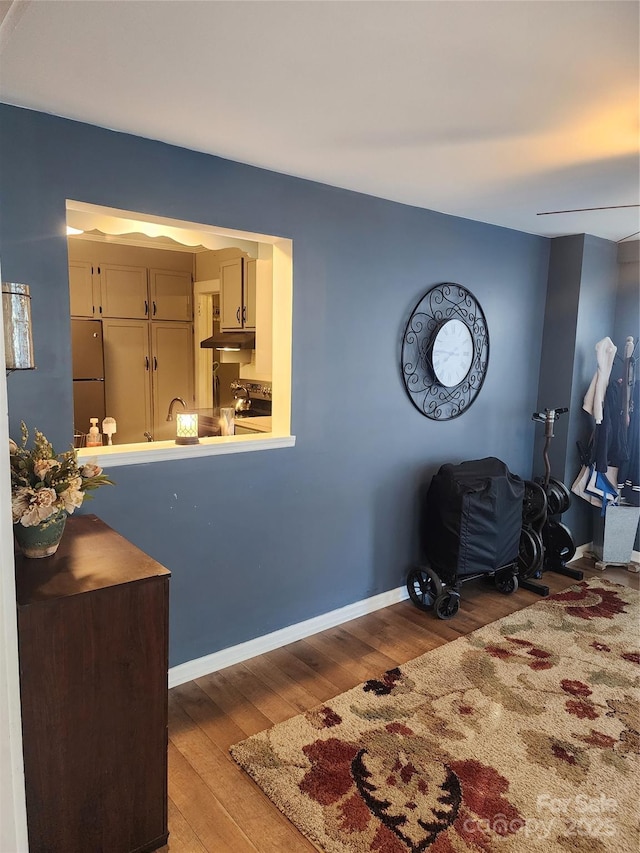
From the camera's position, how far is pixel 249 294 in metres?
4.15

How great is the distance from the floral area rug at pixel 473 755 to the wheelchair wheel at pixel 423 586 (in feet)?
1.34

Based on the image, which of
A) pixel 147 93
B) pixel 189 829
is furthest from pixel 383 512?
pixel 147 93

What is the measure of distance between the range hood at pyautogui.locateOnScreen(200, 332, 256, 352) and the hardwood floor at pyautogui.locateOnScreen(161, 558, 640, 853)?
6.56 feet

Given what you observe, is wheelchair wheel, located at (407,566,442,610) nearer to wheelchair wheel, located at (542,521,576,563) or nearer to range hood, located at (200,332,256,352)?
wheelchair wheel, located at (542,521,576,563)

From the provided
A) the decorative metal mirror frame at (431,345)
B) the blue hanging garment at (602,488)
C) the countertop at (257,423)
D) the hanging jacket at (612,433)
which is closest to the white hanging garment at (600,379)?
the hanging jacket at (612,433)

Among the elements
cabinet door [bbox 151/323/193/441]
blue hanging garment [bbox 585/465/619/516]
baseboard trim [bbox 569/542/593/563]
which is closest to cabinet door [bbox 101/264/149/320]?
cabinet door [bbox 151/323/193/441]

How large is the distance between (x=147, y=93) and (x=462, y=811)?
2.63m

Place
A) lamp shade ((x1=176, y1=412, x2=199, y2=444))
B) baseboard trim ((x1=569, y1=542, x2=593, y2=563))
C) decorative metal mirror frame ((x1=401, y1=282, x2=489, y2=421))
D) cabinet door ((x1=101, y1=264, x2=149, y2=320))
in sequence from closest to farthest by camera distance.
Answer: lamp shade ((x1=176, y1=412, x2=199, y2=444)) < decorative metal mirror frame ((x1=401, y1=282, x2=489, y2=421)) < baseboard trim ((x1=569, y1=542, x2=593, y2=563)) < cabinet door ((x1=101, y1=264, x2=149, y2=320))

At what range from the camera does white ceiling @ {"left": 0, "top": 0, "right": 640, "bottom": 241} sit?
4.67ft

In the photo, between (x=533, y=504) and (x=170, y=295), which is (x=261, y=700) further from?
(x=170, y=295)

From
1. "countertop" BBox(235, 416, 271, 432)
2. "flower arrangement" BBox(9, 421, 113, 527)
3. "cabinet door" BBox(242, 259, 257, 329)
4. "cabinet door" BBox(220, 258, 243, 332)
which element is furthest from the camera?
"cabinet door" BBox(220, 258, 243, 332)

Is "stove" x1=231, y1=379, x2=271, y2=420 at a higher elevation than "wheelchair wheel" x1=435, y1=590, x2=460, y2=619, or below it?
higher

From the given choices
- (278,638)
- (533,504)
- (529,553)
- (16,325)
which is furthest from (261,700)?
(533,504)

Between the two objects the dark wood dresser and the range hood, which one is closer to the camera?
the dark wood dresser
